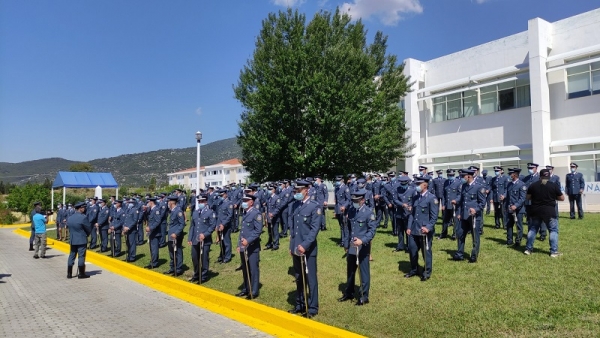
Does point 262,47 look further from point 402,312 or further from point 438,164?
point 402,312

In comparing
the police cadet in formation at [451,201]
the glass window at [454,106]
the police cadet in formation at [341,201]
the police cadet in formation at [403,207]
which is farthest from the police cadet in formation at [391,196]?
the glass window at [454,106]

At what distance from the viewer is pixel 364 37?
2727cm

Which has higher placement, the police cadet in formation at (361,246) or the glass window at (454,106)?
the glass window at (454,106)

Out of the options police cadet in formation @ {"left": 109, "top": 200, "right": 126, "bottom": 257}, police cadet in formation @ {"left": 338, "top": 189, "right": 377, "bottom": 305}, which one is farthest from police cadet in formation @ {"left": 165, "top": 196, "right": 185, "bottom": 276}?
police cadet in formation @ {"left": 338, "top": 189, "right": 377, "bottom": 305}

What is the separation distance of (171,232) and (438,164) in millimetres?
20315

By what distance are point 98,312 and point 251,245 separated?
10.4ft

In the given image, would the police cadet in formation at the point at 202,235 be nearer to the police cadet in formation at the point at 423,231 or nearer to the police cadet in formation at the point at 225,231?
the police cadet in formation at the point at 225,231

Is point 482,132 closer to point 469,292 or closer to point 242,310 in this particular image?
point 469,292

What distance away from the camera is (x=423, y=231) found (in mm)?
8664

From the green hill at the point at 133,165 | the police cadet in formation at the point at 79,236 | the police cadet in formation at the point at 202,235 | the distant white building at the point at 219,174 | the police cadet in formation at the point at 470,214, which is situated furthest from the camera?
the green hill at the point at 133,165

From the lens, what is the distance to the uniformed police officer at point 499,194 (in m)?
13.4

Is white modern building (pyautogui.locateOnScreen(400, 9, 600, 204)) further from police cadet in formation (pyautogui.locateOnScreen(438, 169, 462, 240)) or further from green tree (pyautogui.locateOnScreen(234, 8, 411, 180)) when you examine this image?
police cadet in formation (pyautogui.locateOnScreen(438, 169, 462, 240))

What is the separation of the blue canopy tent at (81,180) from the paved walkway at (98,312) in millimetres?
20200

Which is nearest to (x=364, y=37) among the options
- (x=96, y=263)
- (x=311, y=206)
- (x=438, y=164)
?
(x=438, y=164)
